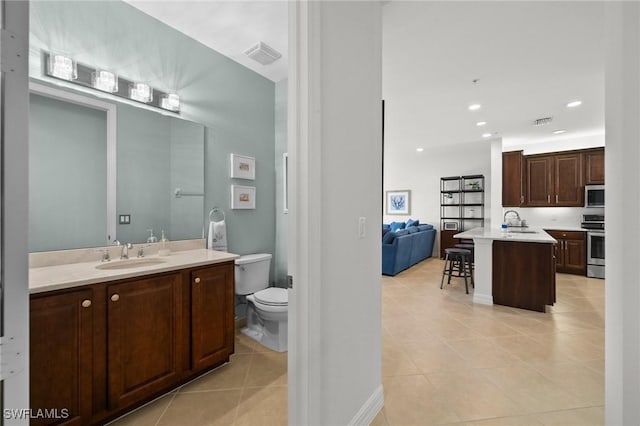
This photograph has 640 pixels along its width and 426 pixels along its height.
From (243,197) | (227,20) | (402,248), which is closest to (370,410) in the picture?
(243,197)

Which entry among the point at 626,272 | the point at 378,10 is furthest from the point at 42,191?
the point at 626,272

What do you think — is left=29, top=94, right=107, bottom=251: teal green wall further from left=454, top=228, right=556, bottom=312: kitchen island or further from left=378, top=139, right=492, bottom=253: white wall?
left=378, top=139, right=492, bottom=253: white wall

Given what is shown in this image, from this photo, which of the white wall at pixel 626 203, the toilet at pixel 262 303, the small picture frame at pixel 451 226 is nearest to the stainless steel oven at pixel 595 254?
the small picture frame at pixel 451 226

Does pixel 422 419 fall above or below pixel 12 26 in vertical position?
below

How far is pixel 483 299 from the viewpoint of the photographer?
12.0 feet

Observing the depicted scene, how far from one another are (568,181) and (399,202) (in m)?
3.59

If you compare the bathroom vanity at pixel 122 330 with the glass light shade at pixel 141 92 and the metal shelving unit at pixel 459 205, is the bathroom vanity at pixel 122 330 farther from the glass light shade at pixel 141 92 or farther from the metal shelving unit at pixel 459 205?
the metal shelving unit at pixel 459 205

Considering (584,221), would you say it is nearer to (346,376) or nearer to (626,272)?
(626,272)

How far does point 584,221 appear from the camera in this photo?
527cm

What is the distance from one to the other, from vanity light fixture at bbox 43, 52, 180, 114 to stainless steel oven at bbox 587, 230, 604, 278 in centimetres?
673

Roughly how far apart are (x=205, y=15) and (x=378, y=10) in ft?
4.64

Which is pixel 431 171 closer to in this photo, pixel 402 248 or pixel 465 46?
pixel 402 248

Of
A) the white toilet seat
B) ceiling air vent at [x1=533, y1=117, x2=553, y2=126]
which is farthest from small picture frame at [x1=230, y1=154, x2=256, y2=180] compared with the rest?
ceiling air vent at [x1=533, y1=117, x2=553, y2=126]

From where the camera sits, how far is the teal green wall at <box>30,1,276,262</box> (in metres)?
1.85
